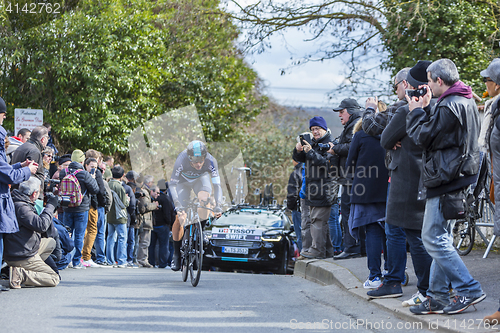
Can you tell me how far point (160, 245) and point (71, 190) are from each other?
4068 mm

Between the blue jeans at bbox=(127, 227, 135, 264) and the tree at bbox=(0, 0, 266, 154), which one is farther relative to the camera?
the tree at bbox=(0, 0, 266, 154)

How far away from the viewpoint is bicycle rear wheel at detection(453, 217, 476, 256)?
29.1ft

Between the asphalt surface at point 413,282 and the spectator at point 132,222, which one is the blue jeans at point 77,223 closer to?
the spectator at point 132,222

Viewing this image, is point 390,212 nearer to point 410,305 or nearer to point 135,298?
point 410,305

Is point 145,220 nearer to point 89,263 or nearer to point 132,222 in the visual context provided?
point 132,222

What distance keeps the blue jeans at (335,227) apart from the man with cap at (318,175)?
0.15 m

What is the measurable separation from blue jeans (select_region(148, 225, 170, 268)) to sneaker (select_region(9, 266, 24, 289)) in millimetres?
5967

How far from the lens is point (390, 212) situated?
5.54 metres

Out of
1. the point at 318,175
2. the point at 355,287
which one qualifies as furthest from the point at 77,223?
the point at 355,287

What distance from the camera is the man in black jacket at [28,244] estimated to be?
6.96 metres

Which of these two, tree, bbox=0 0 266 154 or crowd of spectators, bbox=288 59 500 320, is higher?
tree, bbox=0 0 266 154

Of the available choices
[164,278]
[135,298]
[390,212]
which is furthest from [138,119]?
[390,212]

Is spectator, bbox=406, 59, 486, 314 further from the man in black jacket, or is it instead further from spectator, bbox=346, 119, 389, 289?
the man in black jacket

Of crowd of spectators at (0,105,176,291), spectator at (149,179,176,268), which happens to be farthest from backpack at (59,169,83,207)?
spectator at (149,179,176,268)
